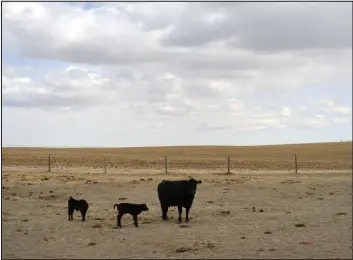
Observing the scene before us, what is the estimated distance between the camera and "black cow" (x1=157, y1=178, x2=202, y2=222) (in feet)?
55.6

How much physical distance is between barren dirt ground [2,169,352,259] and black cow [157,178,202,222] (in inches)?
23.2

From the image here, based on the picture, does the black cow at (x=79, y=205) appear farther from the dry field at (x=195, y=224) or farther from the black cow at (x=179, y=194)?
the black cow at (x=179, y=194)

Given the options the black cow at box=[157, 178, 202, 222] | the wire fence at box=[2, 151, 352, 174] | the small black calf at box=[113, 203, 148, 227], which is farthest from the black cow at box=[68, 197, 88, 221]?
the wire fence at box=[2, 151, 352, 174]

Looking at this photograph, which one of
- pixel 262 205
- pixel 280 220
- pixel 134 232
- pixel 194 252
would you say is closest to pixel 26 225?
pixel 134 232

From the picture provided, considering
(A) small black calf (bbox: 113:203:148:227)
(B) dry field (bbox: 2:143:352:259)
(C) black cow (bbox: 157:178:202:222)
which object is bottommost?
(B) dry field (bbox: 2:143:352:259)

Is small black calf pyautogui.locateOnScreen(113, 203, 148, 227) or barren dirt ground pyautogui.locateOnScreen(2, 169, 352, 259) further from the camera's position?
small black calf pyautogui.locateOnScreen(113, 203, 148, 227)

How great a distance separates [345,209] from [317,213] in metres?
1.81

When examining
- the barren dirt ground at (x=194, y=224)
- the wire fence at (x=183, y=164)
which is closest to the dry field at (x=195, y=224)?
the barren dirt ground at (x=194, y=224)

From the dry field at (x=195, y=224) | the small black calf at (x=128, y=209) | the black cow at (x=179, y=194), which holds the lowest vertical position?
the dry field at (x=195, y=224)

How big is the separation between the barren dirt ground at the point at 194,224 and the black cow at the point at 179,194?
1.93ft

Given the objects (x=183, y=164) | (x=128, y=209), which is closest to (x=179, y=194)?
(x=128, y=209)

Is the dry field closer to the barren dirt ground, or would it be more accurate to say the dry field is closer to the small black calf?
the barren dirt ground

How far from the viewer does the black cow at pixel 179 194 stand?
1695 centimetres

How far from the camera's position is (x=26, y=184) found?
28672 millimetres
